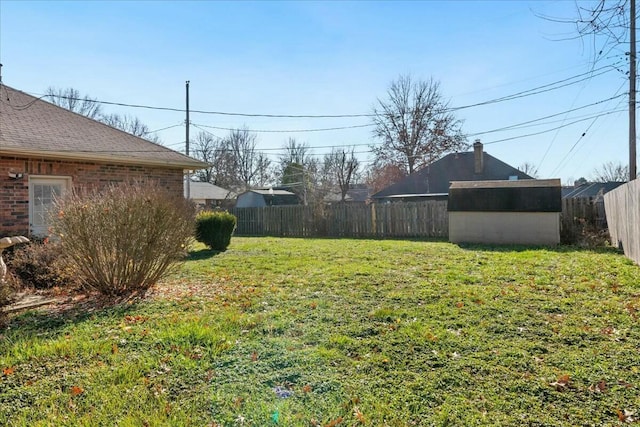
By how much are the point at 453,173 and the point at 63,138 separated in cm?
2186

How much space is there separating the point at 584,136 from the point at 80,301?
15.7m

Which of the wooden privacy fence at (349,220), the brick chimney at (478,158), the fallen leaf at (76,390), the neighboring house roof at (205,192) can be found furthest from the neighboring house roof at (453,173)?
the fallen leaf at (76,390)

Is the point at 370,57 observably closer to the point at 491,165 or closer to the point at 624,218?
the point at 624,218

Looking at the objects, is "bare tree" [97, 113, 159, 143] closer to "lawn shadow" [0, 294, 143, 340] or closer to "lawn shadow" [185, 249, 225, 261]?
"lawn shadow" [185, 249, 225, 261]

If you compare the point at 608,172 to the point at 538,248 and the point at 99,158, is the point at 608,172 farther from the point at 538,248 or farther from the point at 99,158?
the point at 99,158

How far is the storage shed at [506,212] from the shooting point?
11.3m

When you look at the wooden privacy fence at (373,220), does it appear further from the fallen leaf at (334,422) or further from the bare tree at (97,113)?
the bare tree at (97,113)

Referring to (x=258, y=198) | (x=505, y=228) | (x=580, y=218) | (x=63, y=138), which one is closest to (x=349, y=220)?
(x=505, y=228)

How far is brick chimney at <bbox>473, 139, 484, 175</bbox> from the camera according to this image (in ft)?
80.3

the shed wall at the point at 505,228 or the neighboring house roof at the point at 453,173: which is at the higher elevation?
the neighboring house roof at the point at 453,173

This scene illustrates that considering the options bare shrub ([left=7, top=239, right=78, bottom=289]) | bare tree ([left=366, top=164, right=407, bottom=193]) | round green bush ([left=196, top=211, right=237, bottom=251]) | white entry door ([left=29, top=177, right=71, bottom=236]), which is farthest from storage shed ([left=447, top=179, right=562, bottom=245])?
bare tree ([left=366, top=164, right=407, bottom=193])

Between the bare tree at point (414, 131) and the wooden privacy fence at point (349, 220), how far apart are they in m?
14.7

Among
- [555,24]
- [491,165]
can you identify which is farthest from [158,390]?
[491,165]

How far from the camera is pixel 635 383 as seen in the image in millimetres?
2795
